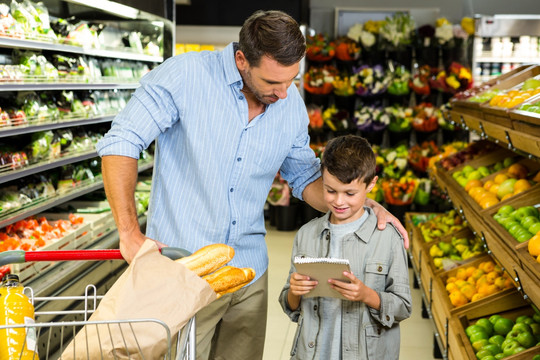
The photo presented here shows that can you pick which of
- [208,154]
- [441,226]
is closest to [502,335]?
[208,154]

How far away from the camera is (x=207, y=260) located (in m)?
1.60

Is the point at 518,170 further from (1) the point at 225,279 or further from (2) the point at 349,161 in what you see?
(1) the point at 225,279

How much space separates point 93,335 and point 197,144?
35.8 inches

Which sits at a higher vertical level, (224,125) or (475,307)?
(224,125)

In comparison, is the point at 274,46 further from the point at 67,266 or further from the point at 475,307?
the point at 67,266

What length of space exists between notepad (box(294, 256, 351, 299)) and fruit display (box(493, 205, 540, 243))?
3.65ft

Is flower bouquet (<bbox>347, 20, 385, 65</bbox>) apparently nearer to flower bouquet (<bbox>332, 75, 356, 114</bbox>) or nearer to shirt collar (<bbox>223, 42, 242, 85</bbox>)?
flower bouquet (<bbox>332, 75, 356, 114</bbox>)

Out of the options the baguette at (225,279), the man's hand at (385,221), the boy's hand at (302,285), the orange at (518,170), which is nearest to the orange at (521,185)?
the orange at (518,170)

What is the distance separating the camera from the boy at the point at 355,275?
7.06ft

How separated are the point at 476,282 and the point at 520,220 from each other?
0.73 metres

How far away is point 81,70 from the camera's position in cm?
485

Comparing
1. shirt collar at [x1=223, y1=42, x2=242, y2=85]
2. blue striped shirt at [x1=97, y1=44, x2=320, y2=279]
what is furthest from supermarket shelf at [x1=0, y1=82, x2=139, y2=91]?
shirt collar at [x1=223, y1=42, x2=242, y2=85]

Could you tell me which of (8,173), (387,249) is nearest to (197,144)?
(387,249)

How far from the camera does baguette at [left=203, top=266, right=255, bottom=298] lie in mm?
1602
